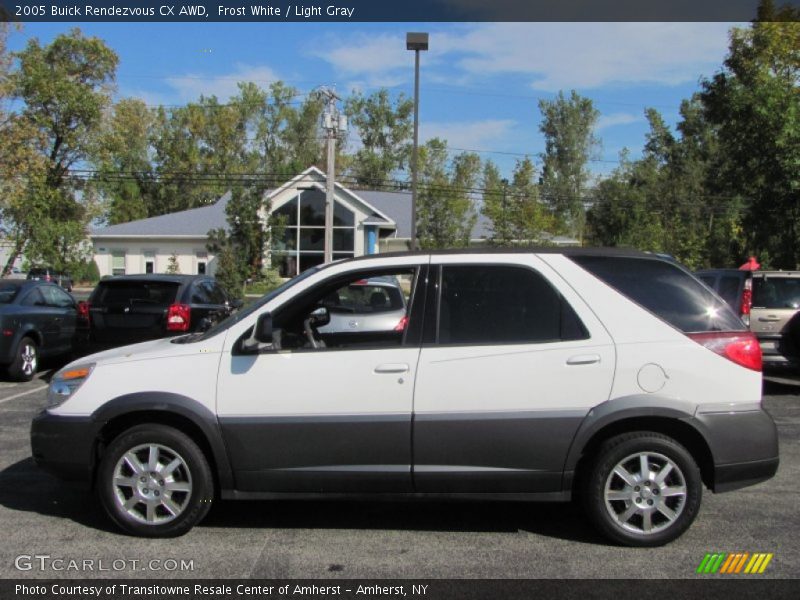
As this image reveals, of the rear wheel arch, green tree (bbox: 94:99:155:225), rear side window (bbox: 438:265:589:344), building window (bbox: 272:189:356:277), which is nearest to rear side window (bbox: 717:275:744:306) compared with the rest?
the rear wheel arch

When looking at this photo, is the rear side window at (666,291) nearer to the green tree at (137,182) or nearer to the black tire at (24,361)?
the black tire at (24,361)

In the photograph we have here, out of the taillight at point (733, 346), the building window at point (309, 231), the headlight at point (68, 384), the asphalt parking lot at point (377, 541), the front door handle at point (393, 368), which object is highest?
the building window at point (309, 231)

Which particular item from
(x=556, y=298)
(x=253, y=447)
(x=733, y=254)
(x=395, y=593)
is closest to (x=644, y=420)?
(x=556, y=298)

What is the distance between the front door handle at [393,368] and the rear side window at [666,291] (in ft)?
4.37

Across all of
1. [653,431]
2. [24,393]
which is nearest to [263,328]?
[653,431]

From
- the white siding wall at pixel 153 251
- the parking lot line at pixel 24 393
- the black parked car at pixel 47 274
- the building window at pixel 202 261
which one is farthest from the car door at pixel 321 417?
the building window at pixel 202 261

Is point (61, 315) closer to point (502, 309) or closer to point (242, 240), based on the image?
point (502, 309)

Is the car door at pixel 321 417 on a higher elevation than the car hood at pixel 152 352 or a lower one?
lower

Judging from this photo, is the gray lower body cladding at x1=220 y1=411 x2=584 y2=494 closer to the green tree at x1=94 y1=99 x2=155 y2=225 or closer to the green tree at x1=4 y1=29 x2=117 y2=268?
the green tree at x1=4 y1=29 x2=117 y2=268

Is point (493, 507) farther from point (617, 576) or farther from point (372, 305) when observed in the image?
point (372, 305)

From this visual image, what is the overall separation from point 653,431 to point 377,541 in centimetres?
186

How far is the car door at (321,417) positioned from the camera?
4434 millimetres

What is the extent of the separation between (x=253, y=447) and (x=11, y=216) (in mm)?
23269

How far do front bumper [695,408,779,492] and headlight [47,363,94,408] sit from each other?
12.7 feet
